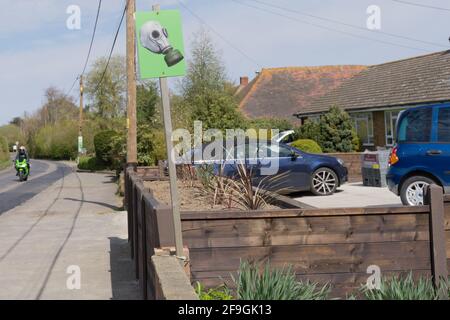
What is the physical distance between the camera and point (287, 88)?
4528 centimetres

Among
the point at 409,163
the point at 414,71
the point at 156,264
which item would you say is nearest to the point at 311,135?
the point at 414,71

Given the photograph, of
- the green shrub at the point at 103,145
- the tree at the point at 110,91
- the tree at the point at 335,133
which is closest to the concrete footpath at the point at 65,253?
the tree at the point at 335,133

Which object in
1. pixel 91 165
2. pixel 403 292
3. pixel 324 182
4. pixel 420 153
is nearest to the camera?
pixel 403 292

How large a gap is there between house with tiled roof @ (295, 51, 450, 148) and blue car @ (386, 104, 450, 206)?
40.2 feet

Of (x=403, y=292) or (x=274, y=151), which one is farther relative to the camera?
(x=274, y=151)

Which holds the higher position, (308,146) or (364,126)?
(364,126)

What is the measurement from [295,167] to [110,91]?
61.6 meters

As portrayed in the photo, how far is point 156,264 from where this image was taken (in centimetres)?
462

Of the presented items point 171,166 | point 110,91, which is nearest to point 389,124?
point 171,166

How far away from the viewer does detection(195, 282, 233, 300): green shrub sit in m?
4.93

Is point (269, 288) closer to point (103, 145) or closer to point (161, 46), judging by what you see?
point (161, 46)

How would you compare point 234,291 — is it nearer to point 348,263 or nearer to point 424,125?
point 348,263

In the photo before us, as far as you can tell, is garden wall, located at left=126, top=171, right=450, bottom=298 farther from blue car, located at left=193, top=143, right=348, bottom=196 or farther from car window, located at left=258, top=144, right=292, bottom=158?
car window, located at left=258, top=144, right=292, bottom=158
